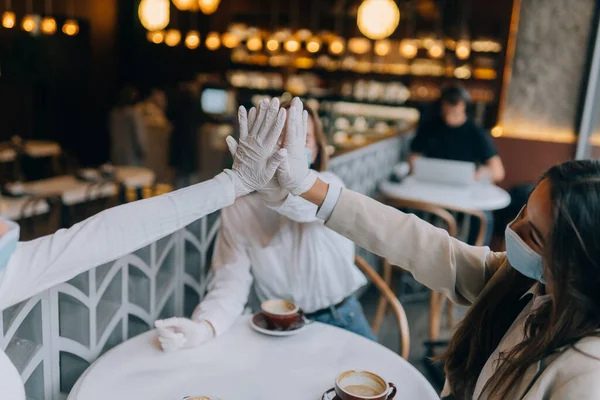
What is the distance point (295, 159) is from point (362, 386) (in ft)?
1.92

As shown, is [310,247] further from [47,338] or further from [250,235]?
[47,338]

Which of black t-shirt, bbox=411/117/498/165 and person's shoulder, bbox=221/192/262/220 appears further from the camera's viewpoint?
black t-shirt, bbox=411/117/498/165

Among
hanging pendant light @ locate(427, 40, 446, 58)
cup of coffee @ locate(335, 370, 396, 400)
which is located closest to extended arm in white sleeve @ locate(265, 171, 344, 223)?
cup of coffee @ locate(335, 370, 396, 400)

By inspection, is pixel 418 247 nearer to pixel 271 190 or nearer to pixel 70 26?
pixel 271 190

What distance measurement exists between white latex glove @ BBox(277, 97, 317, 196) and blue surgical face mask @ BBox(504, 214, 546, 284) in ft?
1.69

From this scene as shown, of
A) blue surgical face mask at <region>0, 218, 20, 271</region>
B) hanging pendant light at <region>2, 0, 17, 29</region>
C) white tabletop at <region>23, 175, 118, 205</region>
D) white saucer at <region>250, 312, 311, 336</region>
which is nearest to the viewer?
blue surgical face mask at <region>0, 218, 20, 271</region>

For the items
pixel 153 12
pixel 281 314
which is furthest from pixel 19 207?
pixel 153 12

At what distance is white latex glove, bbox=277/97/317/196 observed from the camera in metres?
1.43

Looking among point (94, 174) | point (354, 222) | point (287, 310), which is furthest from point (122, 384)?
point (94, 174)

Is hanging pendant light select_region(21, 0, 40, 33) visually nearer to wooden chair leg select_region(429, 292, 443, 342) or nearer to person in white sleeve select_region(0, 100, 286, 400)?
wooden chair leg select_region(429, 292, 443, 342)

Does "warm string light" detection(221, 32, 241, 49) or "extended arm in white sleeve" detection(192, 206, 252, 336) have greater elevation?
"warm string light" detection(221, 32, 241, 49)

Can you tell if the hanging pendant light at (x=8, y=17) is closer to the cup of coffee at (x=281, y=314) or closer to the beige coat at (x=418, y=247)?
the cup of coffee at (x=281, y=314)

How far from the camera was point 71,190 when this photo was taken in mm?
4641

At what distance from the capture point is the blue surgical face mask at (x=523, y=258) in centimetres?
121
